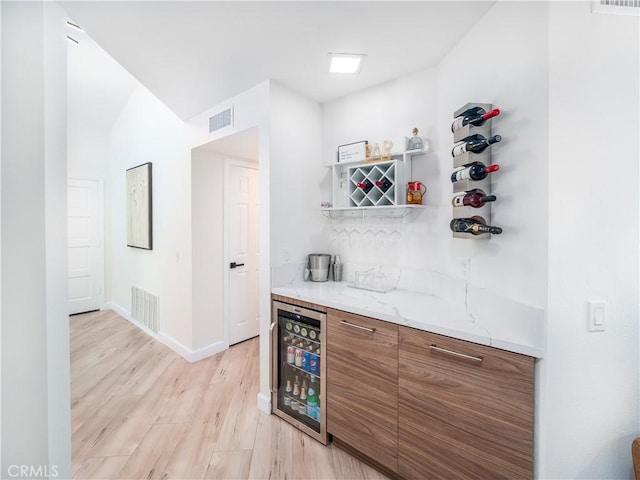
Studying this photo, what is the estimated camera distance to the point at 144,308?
12.4 ft

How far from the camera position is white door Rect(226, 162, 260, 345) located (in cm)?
328

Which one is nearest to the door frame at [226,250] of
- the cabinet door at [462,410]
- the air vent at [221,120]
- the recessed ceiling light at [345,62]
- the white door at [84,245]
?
the air vent at [221,120]

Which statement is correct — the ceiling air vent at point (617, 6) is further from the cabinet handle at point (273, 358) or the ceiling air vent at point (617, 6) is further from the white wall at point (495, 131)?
the cabinet handle at point (273, 358)

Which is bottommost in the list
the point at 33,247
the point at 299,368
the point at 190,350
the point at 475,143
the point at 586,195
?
the point at 190,350

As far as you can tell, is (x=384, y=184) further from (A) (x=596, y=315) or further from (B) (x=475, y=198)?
(A) (x=596, y=315)

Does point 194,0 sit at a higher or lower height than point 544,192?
higher

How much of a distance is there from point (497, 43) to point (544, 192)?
0.83 metres

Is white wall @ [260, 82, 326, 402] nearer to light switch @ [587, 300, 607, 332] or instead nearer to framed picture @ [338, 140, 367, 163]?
framed picture @ [338, 140, 367, 163]

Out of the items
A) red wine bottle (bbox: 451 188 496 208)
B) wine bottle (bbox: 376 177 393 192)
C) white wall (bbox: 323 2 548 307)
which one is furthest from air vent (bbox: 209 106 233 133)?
red wine bottle (bbox: 451 188 496 208)

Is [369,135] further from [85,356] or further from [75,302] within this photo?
[75,302]

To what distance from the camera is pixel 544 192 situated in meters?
1.17

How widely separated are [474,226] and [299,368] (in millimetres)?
A: 1500

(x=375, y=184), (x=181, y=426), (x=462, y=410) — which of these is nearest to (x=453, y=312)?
(x=462, y=410)

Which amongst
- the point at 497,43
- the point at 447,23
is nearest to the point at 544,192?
the point at 497,43
